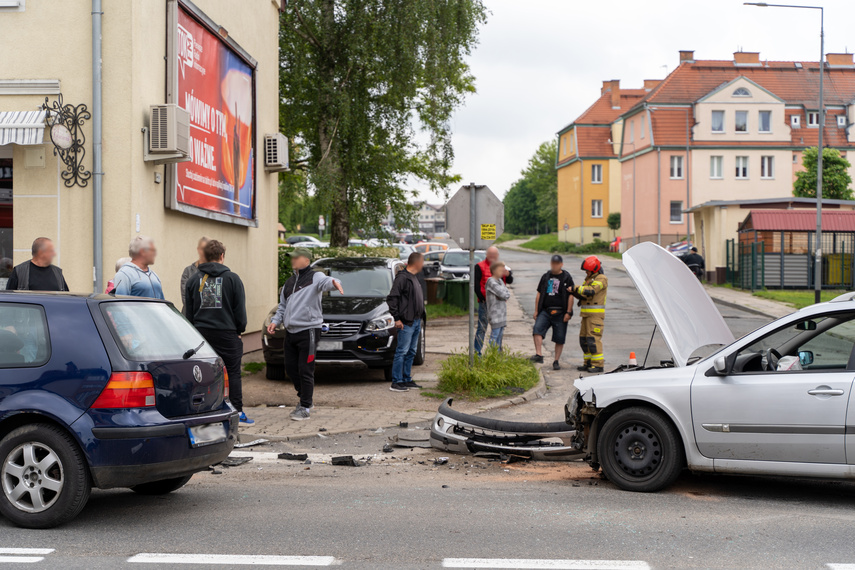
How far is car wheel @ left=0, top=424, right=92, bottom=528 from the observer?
211 inches

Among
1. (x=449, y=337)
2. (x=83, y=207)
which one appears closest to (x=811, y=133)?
(x=449, y=337)

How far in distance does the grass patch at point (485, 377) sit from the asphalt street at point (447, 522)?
135 inches

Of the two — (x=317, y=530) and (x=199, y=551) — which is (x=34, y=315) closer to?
(x=199, y=551)

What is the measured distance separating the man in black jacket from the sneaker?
31.3 inches

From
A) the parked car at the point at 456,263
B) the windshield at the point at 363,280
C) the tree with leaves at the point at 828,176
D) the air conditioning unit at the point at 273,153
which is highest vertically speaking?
the tree with leaves at the point at 828,176

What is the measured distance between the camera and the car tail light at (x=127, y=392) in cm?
541

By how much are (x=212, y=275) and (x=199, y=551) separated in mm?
4505

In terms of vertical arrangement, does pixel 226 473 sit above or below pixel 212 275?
below

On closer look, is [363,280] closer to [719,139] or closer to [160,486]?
[160,486]

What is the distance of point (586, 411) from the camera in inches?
275

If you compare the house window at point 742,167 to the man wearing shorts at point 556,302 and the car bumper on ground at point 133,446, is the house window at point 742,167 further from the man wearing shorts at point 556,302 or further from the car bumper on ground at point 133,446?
the car bumper on ground at point 133,446

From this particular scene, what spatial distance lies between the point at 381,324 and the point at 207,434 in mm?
6435

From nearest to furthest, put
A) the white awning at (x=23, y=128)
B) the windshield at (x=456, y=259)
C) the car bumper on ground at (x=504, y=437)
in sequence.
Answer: the car bumper on ground at (x=504, y=437)
the white awning at (x=23, y=128)
the windshield at (x=456, y=259)

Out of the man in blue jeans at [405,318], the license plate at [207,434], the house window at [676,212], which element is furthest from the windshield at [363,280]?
the house window at [676,212]
